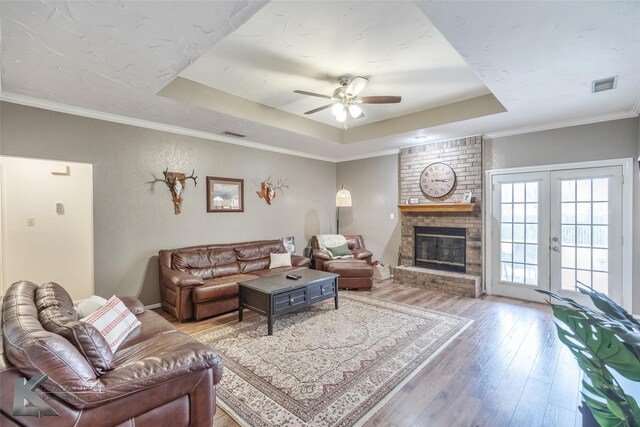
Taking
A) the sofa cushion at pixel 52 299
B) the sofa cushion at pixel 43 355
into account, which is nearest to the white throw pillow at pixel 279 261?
the sofa cushion at pixel 52 299

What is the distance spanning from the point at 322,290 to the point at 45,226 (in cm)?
442

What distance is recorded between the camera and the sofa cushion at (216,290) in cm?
382

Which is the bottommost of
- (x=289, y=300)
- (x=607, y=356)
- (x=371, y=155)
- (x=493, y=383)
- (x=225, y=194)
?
(x=493, y=383)

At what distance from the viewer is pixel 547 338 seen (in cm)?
331

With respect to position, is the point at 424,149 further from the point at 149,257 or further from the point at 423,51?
the point at 149,257

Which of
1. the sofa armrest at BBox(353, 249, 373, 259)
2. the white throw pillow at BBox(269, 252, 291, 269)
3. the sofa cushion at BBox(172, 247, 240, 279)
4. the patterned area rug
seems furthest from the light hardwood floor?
the sofa armrest at BBox(353, 249, 373, 259)

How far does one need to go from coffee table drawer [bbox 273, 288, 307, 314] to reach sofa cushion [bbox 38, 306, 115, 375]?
6.41 feet

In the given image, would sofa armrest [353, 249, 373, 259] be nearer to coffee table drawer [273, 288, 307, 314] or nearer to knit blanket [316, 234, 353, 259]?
knit blanket [316, 234, 353, 259]

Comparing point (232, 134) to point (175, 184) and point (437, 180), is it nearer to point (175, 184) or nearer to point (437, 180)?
point (175, 184)

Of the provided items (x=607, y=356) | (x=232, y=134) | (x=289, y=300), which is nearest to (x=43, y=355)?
(x=607, y=356)

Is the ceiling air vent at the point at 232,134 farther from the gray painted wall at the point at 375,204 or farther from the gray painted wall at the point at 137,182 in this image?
the gray painted wall at the point at 375,204

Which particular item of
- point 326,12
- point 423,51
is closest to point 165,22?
point 326,12

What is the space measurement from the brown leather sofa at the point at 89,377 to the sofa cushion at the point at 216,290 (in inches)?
69.0

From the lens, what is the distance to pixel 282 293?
355 cm
